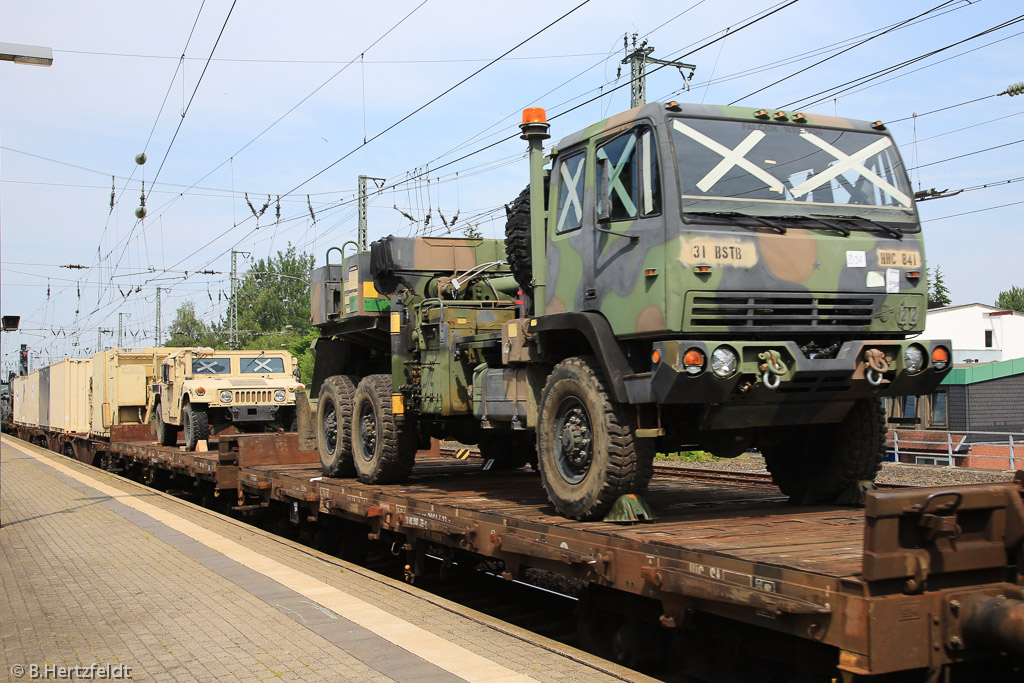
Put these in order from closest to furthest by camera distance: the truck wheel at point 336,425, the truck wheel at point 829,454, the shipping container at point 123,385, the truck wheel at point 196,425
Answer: the truck wheel at point 829,454, the truck wheel at point 336,425, the truck wheel at point 196,425, the shipping container at point 123,385

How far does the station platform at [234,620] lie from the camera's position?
19.2 feet

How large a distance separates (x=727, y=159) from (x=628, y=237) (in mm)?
795

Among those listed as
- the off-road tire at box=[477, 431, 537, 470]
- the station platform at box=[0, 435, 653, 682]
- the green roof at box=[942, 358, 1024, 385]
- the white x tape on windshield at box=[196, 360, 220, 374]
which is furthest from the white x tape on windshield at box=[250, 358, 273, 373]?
the green roof at box=[942, 358, 1024, 385]

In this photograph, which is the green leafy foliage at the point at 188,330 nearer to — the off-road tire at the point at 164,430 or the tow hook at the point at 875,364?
the off-road tire at the point at 164,430

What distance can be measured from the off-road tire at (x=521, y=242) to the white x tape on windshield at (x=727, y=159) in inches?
78.2

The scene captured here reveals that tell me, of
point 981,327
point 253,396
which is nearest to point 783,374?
point 253,396

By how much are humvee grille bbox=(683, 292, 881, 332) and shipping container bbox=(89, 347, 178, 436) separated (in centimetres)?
2254

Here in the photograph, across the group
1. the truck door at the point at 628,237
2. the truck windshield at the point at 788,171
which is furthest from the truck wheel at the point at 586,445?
the truck windshield at the point at 788,171

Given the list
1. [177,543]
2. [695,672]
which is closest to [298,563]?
[177,543]

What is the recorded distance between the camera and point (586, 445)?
6.64m

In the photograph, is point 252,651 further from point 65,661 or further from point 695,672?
point 695,672

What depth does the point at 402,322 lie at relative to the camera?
33.3ft

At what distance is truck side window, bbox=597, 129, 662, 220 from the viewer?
244 inches

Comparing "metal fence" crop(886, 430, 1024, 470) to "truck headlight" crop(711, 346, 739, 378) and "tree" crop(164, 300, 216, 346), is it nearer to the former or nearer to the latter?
"truck headlight" crop(711, 346, 739, 378)
